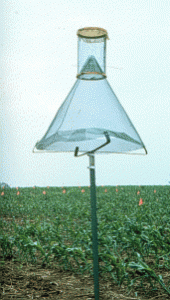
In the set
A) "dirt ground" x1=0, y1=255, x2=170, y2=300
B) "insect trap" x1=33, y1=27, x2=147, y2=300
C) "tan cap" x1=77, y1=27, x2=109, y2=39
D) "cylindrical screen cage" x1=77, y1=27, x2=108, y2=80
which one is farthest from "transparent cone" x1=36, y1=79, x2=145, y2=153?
"dirt ground" x1=0, y1=255, x2=170, y2=300

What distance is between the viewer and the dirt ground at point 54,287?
9.43ft

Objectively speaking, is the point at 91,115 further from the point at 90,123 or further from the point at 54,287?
the point at 54,287

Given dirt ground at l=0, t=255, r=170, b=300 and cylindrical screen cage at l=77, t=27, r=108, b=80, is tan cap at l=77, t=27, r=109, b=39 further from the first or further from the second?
dirt ground at l=0, t=255, r=170, b=300

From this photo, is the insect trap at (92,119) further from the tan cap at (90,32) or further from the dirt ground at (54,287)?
the dirt ground at (54,287)

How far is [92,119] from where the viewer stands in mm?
2205

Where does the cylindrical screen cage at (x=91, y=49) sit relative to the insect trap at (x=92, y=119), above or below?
A: above

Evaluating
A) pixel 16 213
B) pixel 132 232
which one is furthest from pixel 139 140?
pixel 16 213

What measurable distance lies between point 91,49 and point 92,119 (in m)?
0.62

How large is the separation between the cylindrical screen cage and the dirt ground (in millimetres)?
1938

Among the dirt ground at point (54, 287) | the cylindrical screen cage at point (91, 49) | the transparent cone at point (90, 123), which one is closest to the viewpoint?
the transparent cone at point (90, 123)

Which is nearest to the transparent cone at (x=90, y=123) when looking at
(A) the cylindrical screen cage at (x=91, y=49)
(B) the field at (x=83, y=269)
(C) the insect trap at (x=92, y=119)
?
(C) the insect trap at (x=92, y=119)

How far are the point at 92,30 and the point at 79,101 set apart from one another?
60cm

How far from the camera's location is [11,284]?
10.3 feet

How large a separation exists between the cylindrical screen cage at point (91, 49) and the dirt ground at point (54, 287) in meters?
1.94
